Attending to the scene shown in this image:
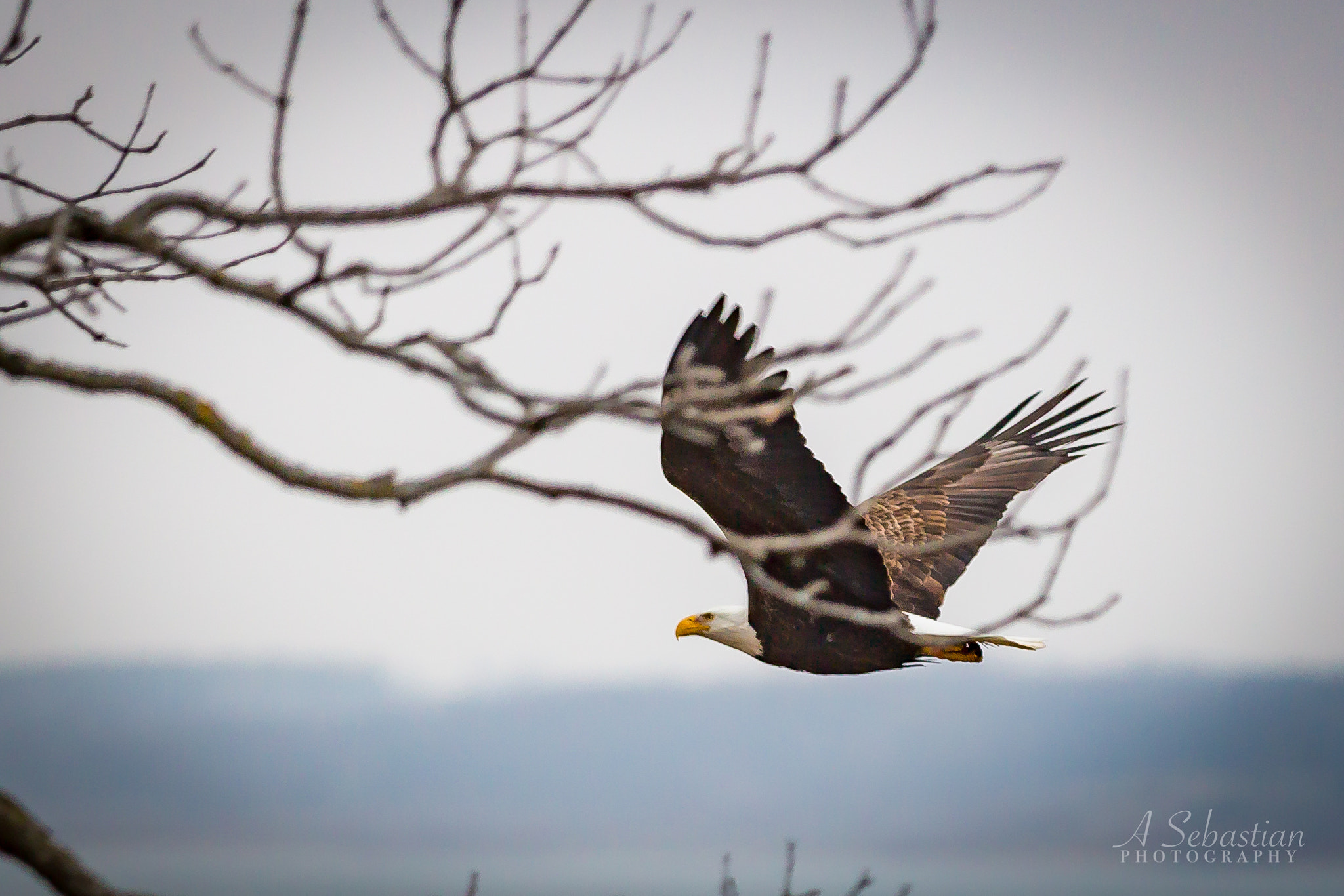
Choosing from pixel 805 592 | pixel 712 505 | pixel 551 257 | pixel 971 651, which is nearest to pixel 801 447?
pixel 712 505

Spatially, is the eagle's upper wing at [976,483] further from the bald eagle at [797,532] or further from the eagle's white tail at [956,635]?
the eagle's white tail at [956,635]

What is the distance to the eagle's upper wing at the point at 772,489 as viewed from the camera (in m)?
3.81

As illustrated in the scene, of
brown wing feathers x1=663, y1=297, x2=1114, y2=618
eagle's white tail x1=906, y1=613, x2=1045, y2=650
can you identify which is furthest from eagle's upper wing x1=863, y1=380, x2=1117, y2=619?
eagle's white tail x1=906, y1=613, x2=1045, y2=650

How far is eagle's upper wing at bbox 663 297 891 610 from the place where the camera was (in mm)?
3811

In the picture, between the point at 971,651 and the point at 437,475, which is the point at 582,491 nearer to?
the point at 437,475

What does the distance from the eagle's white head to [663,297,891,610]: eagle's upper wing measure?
0.47 meters

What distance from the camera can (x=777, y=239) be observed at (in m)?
2.19

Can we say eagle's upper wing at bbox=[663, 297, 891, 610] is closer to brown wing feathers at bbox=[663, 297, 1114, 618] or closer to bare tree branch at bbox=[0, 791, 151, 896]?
brown wing feathers at bbox=[663, 297, 1114, 618]

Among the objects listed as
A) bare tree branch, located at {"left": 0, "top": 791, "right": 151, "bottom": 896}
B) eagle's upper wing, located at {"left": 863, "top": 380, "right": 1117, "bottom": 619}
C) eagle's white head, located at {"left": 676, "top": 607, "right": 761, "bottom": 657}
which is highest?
eagle's upper wing, located at {"left": 863, "top": 380, "right": 1117, "bottom": 619}

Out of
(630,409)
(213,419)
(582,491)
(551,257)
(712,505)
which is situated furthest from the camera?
(712,505)

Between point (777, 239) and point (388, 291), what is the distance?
2.78ft

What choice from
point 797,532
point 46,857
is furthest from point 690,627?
point 46,857

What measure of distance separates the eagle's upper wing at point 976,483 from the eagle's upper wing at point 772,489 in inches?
59.1

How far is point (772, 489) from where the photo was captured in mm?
4172
